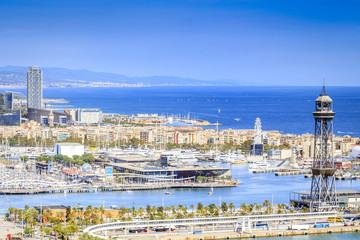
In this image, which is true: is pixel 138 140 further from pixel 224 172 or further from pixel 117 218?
pixel 117 218

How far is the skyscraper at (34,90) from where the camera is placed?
325 feet

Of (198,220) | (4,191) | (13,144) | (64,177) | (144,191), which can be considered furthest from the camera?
(13,144)

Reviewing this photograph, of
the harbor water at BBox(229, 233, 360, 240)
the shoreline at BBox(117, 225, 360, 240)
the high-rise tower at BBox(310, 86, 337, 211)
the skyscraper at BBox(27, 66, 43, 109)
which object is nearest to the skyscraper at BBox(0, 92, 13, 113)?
the skyscraper at BBox(27, 66, 43, 109)

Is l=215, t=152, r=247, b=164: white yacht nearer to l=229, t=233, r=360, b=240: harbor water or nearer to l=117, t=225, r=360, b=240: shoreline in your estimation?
l=117, t=225, r=360, b=240: shoreline

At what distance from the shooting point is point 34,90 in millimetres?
99438

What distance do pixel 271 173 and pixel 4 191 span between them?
1792 centimetres

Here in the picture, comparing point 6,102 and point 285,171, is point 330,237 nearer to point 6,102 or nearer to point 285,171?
point 285,171

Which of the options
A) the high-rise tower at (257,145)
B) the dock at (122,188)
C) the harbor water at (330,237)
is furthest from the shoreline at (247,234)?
the high-rise tower at (257,145)

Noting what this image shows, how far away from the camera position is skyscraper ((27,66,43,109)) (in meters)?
98.9

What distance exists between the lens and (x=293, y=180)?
4297 centimetres

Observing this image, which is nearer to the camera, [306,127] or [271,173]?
[271,173]

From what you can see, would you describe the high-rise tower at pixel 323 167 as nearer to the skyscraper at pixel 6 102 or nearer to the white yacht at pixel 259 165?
the white yacht at pixel 259 165

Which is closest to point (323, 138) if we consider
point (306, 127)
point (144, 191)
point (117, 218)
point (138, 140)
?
point (117, 218)

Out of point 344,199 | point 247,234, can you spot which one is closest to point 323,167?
point 344,199
